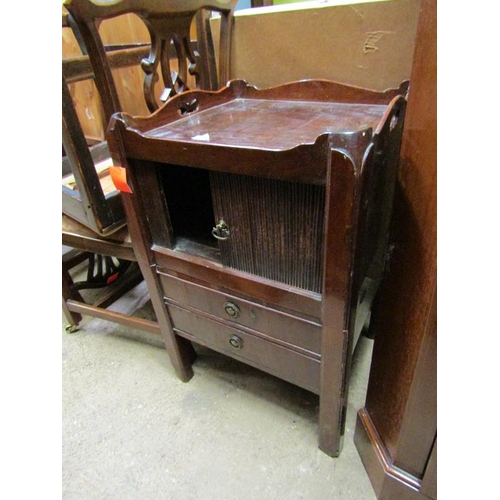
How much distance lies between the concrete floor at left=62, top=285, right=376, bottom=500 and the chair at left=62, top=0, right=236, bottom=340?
0.66 ft

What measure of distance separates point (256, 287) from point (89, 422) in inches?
30.1

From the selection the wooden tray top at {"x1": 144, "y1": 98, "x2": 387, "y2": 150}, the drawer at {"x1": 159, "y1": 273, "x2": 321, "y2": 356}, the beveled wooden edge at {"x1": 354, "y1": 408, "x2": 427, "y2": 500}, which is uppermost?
the wooden tray top at {"x1": 144, "y1": 98, "x2": 387, "y2": 150}

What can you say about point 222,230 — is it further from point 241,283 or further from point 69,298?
point 69,298

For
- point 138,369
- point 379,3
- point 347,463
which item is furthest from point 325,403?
point 379,3

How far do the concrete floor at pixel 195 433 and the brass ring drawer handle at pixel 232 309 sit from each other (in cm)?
40

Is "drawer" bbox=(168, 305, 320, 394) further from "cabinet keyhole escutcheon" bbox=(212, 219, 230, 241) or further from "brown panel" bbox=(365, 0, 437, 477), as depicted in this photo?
"cabinet keyhole escutcheon" bbox=(212, 219, 230, 241)

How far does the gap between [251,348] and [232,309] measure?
135 mm

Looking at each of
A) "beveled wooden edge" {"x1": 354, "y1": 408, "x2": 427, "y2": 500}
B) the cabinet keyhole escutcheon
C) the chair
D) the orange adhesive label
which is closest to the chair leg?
the chair

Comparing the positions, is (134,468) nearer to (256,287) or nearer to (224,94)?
(256,287)

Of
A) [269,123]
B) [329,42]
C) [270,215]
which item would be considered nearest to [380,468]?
[270,215]

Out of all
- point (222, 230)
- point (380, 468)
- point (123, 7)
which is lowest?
point (380, 468)

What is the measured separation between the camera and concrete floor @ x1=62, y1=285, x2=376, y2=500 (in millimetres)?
913

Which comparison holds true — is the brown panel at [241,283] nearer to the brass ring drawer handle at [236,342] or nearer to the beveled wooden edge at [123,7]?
the brass ring drawer handle at [236,342]

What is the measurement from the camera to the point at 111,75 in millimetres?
814
